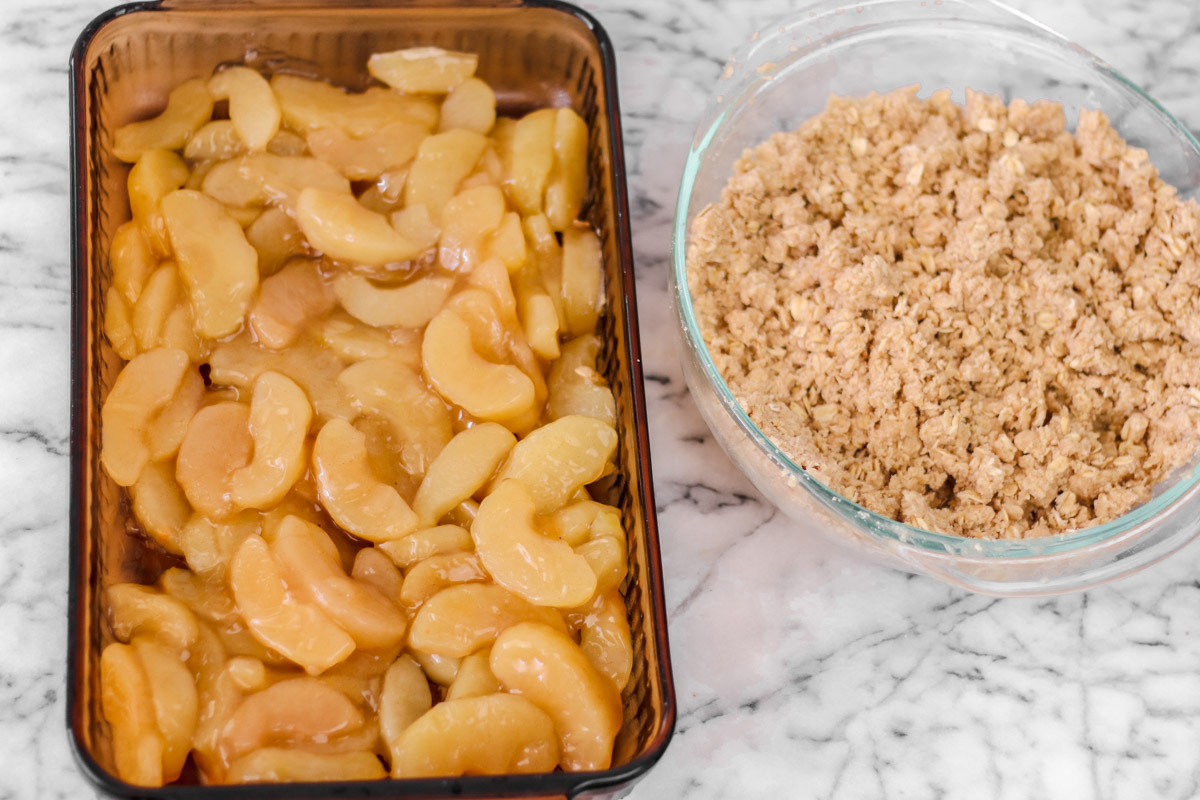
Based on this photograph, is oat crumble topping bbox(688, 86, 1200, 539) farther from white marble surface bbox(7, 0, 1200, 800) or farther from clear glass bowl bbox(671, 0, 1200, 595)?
white marble surface bbox(7, 0, 1200, 800)

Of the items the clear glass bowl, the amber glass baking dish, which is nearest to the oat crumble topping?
the clear glass bowl

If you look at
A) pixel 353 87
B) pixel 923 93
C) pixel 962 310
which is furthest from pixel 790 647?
pixel 353 87

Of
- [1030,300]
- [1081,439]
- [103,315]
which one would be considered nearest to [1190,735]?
[1081,439]

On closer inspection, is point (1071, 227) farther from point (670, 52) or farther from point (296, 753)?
point (296, 753)

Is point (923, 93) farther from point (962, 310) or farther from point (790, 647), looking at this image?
point (790, 647)

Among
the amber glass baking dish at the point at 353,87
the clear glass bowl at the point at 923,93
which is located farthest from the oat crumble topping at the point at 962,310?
the amber glass baking dish at the point at 353,87
